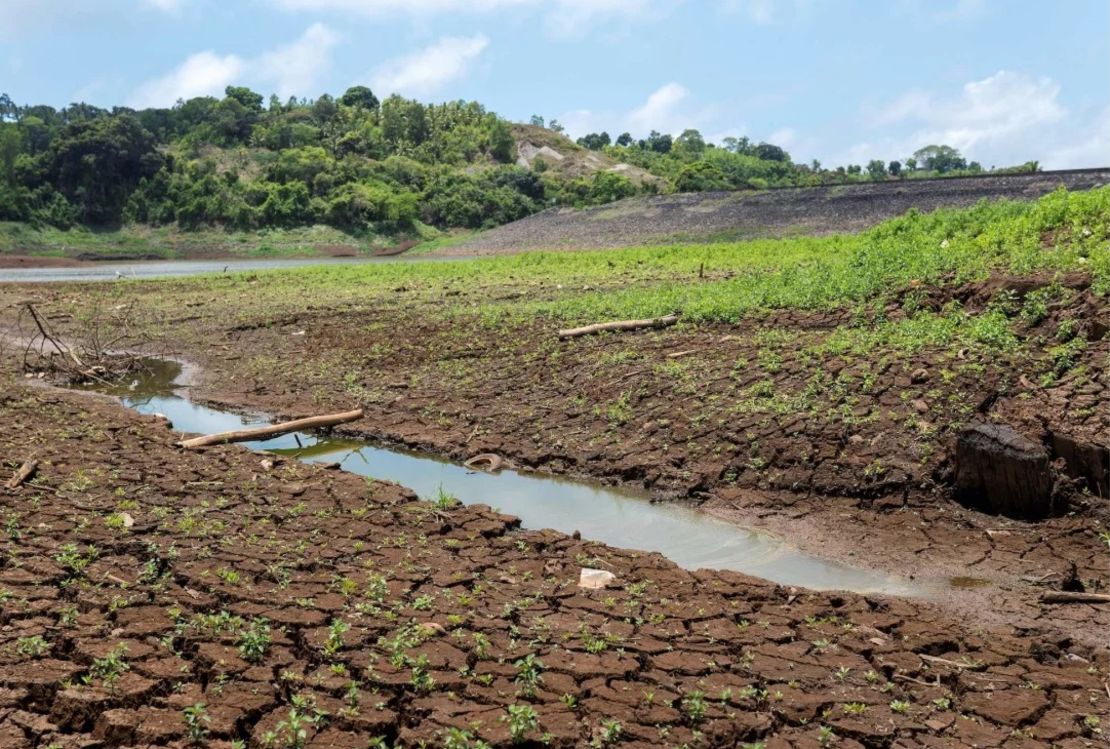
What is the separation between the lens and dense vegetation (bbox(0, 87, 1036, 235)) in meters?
64.1

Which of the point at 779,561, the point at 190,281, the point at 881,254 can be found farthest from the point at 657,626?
the point at 190,281

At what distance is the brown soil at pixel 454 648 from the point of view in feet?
14.8

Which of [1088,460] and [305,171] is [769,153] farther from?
[1088,460]

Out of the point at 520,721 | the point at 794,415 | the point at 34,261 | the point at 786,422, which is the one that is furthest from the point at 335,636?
the point at 34,261

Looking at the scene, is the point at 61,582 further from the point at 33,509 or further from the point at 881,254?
the point at 881,254

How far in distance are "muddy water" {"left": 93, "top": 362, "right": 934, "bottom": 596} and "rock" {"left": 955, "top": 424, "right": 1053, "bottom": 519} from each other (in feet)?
4.91

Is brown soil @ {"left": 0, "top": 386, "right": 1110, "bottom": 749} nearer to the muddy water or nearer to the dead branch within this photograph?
the muddy water

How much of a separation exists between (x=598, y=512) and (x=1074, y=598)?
3.92 metres

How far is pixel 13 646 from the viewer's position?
5.05m

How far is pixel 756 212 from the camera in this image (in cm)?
4750

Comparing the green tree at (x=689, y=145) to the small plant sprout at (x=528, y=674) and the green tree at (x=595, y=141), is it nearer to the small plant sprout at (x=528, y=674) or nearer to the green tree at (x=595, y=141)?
the green tree at (x=595, y=141)

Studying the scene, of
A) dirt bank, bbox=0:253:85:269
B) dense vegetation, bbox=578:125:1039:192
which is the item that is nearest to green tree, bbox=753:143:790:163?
dense vegetation, bbox=578:125:1039:192

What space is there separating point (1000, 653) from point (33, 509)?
6.68 m

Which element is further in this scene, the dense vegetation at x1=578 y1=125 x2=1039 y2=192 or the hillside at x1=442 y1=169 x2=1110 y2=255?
the dense vegetation at x1=578 y1=125 x2=1039 y2=192
